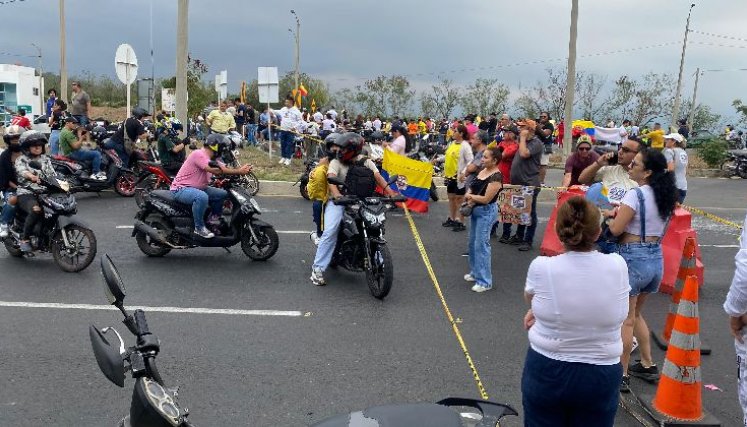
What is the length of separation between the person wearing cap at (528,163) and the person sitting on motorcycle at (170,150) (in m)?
7.16

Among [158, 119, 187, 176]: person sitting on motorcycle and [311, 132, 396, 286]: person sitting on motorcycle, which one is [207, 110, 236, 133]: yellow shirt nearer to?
[158, 119, 187, 176]: person sitting on motorcycle

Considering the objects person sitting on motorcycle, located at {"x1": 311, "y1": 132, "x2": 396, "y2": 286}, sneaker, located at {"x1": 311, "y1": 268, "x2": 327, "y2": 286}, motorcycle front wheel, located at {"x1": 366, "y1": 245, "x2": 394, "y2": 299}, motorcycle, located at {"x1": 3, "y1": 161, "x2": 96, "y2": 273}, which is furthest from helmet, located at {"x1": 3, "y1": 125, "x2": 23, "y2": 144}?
motorcycle front wheel, located at {"x1": 366, "y1": 245, "x2": 394, "y2": 299}

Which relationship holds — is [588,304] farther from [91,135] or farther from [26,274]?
[91,135]

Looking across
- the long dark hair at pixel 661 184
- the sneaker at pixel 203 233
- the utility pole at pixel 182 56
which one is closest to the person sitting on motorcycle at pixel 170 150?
the utility pole at pixel 182 56

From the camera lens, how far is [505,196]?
10219mm

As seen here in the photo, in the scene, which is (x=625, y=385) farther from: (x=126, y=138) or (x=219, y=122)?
(x=219, y=122)

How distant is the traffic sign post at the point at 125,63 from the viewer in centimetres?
1647

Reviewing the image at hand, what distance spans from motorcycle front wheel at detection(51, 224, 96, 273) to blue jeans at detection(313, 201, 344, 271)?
2827 millimetres

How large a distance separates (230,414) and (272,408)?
295 millimetres

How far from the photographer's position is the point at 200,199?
849cm

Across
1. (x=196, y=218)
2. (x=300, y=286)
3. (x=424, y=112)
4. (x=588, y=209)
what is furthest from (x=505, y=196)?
(x=424, y=112)

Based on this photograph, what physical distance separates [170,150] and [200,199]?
554cm

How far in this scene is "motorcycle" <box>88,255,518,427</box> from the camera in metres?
2.07

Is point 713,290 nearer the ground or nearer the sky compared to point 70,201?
nearer the ground
